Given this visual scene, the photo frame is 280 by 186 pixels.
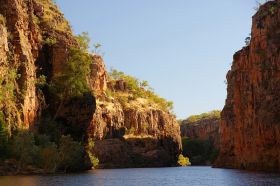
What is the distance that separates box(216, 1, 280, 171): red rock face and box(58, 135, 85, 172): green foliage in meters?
34.7

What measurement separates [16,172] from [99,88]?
75.2m

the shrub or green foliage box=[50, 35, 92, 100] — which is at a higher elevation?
Result: green foliage box=[50, 35, 92, 100]

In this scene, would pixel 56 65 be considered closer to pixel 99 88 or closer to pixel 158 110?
pixel 99 88

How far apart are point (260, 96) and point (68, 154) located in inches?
1488

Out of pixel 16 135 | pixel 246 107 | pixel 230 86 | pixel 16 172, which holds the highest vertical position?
pixel 230 86

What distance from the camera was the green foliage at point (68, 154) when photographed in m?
88.7

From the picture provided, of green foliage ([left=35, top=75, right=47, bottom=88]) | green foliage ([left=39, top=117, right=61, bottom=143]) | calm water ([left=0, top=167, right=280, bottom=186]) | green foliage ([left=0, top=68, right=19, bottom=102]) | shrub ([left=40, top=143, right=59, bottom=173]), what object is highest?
green foliage ([left=35, top=75, right=47, bottom=88])

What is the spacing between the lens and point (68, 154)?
293 feet

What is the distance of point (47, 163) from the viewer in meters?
81.9

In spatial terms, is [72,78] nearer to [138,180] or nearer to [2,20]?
[2,20]

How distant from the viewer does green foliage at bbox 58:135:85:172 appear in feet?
291

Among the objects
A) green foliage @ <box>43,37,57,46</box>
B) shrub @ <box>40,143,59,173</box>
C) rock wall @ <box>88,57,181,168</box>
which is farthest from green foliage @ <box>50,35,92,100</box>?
shrub @ <box>40,143,59,173</box>

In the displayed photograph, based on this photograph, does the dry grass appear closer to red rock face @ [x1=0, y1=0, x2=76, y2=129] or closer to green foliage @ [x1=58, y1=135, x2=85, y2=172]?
red rock face @ [x1=0, y1=0, x2=76, y2=129]

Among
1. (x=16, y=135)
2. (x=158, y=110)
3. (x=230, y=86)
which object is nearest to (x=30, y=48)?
(x=16, y=135)
